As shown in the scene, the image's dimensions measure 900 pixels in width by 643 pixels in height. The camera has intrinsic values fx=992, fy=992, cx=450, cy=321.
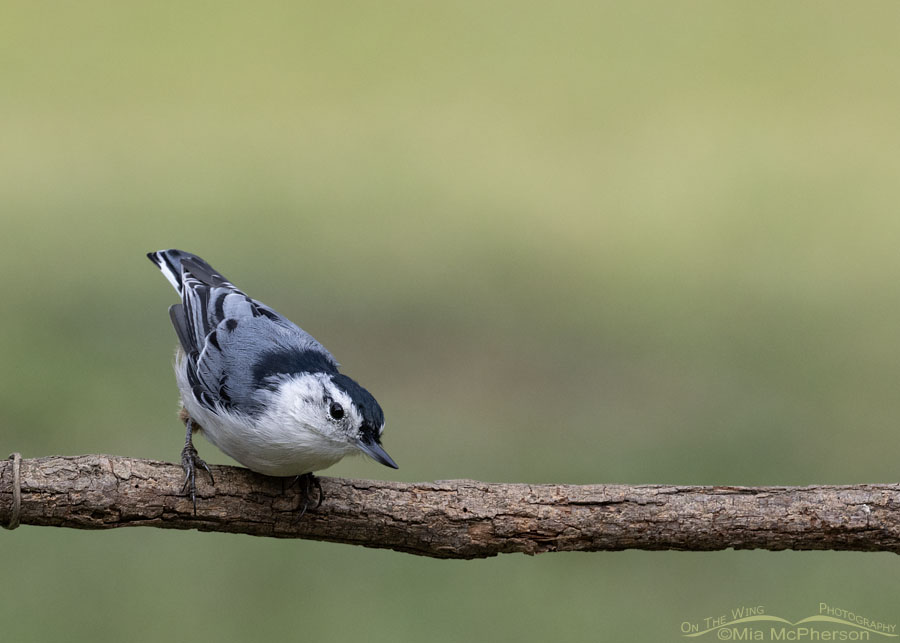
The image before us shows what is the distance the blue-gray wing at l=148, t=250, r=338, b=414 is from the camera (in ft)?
8.37

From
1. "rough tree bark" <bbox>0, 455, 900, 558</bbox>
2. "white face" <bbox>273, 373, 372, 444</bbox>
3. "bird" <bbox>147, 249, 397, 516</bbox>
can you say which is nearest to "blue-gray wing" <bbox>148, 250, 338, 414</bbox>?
"bird" <bbox>147, 249, 397, 516</bbox>

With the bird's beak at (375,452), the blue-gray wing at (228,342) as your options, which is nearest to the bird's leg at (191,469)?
the blue-gray wing at (228,342)

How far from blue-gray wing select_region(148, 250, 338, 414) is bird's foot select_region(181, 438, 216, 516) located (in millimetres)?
169

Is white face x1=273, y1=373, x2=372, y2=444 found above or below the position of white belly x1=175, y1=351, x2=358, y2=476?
above

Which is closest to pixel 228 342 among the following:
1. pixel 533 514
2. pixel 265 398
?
pixel 265 398

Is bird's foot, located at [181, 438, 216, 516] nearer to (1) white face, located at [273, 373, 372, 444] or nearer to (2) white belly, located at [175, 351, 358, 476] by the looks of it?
(2) white belly, located at [175, 351, 358, 476]

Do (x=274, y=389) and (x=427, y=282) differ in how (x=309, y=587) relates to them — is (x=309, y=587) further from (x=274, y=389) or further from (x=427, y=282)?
(x=427, y=282)

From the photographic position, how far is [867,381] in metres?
5.41

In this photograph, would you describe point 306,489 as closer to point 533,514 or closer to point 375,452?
point 375,452

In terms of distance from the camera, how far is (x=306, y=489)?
244 cm

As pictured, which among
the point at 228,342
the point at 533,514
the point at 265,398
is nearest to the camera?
the point at 533,514

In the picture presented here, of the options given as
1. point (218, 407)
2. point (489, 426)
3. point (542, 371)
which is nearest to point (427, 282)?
point (542, 371)

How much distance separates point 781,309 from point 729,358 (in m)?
0.74

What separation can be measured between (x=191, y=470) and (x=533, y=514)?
2.67 feet
